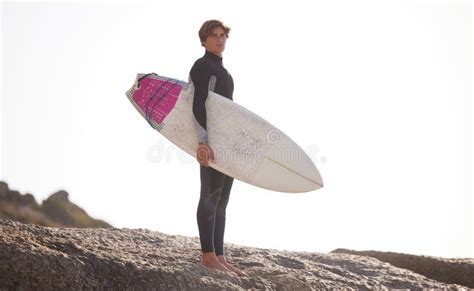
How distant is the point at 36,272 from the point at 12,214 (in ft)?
24.8

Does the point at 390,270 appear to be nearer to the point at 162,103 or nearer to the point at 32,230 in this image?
the point at 162,103

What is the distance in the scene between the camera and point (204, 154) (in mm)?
5148

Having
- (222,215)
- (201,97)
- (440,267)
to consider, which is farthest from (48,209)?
(201,97)

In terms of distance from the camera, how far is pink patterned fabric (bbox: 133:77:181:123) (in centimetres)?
549

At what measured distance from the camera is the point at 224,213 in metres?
5.43

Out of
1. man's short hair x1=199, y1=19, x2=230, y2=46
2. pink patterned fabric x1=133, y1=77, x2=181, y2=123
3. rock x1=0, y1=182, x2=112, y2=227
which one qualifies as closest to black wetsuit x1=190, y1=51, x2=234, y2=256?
man's short hair x1=199, y1=19, x2=230, y2=46

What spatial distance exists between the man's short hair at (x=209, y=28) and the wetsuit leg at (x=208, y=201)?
3.41 feet

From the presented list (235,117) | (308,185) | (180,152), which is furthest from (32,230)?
(308,185)

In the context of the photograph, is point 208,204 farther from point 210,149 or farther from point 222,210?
point 210,149

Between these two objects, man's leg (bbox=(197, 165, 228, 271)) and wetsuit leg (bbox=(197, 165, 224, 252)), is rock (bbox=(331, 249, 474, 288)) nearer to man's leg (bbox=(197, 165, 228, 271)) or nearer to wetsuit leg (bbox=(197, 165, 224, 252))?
man's leg (bbox=(197, 165, 228, 271))

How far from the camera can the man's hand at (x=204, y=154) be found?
5145 millimetres

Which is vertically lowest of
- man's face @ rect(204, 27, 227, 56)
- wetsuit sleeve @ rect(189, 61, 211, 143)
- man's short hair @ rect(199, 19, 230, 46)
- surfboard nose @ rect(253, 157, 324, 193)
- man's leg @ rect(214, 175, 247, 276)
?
man's leg @ rect(214, 175, 247, 276)

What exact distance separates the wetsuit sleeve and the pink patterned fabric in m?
0.30

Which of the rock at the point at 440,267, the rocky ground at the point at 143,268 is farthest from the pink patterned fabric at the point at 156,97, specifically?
the rock at the point at 440,267
